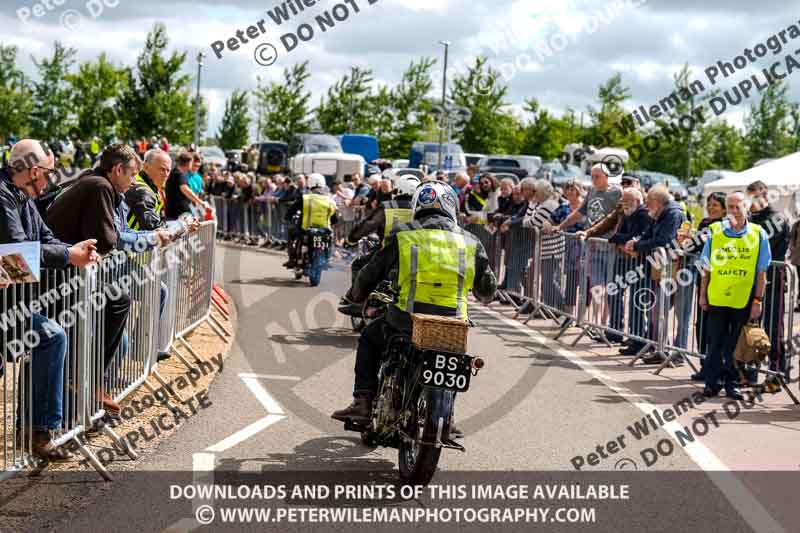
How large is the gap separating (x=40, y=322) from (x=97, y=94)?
55048 millimetres

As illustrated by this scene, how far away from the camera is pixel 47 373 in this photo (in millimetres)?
6523

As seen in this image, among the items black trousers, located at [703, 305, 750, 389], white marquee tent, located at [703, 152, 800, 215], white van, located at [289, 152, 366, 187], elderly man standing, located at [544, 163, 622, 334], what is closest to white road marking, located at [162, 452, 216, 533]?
black trousers, located at [703, 305, 750, 389]

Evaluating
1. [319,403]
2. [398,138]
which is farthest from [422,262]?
[398,138]

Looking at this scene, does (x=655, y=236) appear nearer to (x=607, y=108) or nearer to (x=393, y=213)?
(x=393, y=213)

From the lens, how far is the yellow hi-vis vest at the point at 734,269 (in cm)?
1058

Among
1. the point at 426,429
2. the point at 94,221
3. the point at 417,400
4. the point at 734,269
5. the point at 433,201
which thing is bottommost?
the point at 426,429

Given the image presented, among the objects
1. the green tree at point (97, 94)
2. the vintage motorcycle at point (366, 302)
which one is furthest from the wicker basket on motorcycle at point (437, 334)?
the green tree at point (97, 94)

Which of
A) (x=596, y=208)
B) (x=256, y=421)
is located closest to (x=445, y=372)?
(x=256, y=421)

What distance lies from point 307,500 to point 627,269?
7.61 m

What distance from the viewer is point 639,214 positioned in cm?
1335

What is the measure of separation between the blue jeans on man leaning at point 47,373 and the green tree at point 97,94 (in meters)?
52.8

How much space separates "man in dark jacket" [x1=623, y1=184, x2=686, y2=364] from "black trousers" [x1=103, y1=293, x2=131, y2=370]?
649 centimetres

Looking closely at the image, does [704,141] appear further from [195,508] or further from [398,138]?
[195,508]

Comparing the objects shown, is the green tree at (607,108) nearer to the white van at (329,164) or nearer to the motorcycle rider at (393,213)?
the white van at (329,164)
